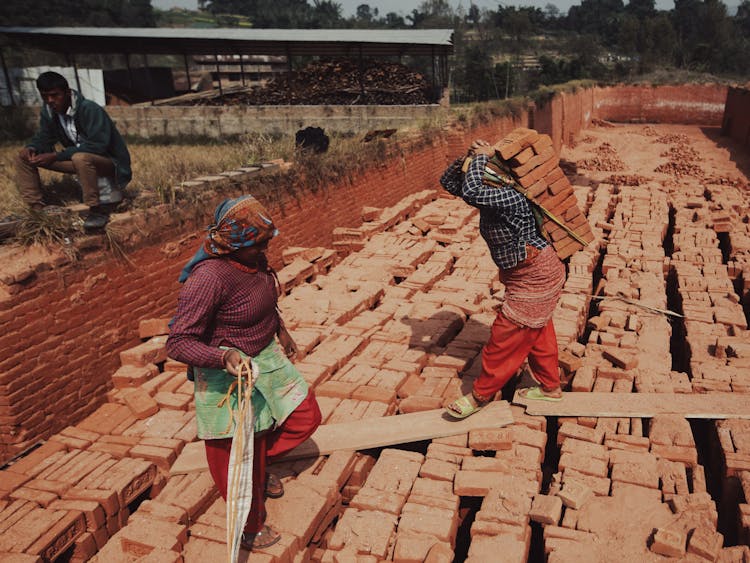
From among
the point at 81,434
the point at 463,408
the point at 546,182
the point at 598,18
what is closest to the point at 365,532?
the point at 463,408

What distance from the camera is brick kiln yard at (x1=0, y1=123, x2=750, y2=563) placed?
9.47ft

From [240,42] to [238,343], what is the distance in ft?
53.4

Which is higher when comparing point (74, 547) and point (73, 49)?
point (73, 49)

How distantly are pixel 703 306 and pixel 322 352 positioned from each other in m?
3.76

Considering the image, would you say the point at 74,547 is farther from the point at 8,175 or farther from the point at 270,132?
the point at 270,132

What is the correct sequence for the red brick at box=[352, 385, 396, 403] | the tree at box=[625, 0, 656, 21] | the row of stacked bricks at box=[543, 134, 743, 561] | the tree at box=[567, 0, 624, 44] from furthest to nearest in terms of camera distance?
the tree at box=[625, 0, 656, 21] → the tree at box=[567, 0, 624, 44] → the red brick at box=[352, 385, 396, 403] → the row of stacked bricks at box=[543, 134, 743, 561]

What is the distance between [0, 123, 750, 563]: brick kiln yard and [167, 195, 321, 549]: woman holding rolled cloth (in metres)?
0.48

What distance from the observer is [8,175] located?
762cm

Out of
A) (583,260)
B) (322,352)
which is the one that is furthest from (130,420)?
(583,260)

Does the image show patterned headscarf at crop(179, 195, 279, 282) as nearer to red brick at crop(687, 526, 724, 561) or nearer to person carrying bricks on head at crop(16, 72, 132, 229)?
red brick at crop(687, 526, 724, 561)

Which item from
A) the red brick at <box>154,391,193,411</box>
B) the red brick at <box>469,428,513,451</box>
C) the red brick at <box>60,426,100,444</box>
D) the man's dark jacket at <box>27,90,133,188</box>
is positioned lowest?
the red brick at <box>60,426,100,444</box>

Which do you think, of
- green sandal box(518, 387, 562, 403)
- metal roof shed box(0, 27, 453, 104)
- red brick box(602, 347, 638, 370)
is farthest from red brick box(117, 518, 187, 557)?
metal roof shed box(0, 27, 453, 104)

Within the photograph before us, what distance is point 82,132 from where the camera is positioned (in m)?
5.00

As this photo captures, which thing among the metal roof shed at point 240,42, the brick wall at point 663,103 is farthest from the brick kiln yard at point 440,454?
the brick wall at point 663,103
